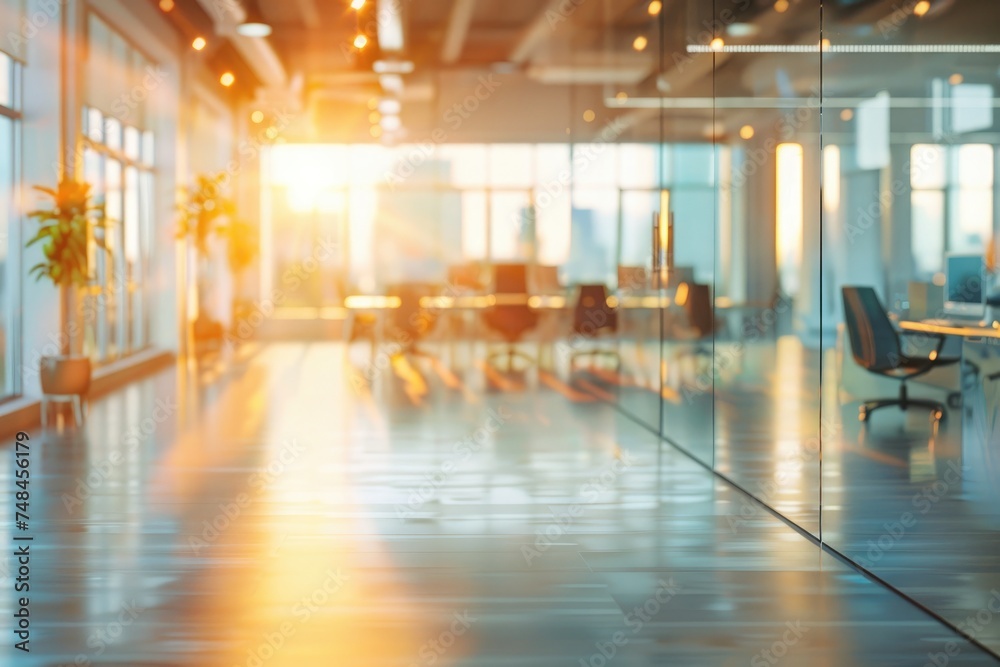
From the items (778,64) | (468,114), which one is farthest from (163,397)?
(468,114)

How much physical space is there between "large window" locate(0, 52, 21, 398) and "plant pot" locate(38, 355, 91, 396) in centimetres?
55

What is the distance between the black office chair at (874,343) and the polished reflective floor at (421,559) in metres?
0.88

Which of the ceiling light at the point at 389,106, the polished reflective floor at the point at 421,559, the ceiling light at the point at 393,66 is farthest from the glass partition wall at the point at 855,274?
the ceiling light at the point at 389,106

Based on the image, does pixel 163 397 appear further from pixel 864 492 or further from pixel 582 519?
pixel 864 492

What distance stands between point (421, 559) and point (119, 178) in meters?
8.76

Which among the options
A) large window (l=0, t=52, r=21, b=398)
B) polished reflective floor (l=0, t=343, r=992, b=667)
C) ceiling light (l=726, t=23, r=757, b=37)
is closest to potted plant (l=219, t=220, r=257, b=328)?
large window (l=0, t=52, r=21, b=398)

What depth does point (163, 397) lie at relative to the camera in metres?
9.83

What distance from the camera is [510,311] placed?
1262cm

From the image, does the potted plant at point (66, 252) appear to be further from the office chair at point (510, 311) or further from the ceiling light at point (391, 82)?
the ceiling light at point (391, 82)

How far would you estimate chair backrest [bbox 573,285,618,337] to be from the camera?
37.5 ft

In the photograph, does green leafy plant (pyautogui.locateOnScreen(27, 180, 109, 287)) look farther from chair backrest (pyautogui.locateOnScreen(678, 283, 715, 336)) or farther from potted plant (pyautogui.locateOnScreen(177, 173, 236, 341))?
potted plant (pyautogui.locateOnScreen(177, 173, 236, 341))

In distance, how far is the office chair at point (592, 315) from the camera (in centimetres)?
1130

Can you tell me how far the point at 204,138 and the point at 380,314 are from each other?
4.40m

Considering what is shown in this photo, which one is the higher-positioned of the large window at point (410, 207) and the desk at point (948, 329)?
the large window at point (410, 207)
